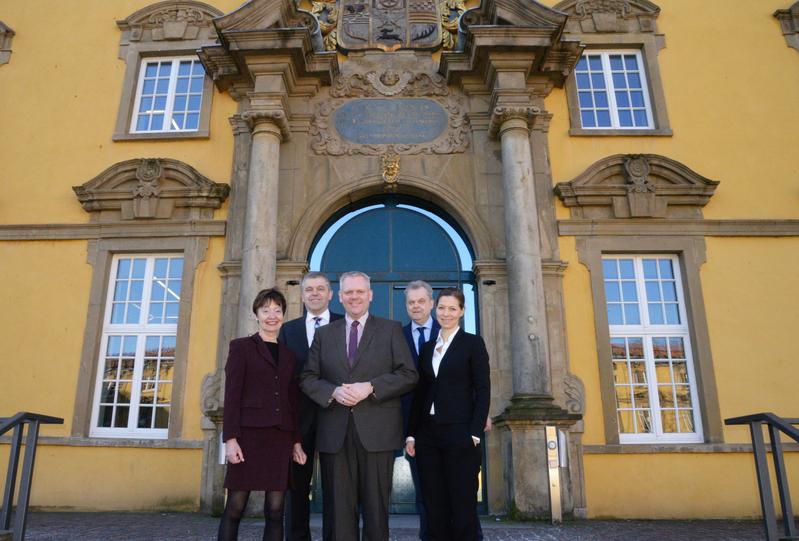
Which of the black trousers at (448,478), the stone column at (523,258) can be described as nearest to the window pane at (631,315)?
the stone column at (523,258)

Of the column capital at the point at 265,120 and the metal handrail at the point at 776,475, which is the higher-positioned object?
the column capital at the point at 265,120

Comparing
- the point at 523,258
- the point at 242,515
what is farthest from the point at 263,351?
the point at 523,258

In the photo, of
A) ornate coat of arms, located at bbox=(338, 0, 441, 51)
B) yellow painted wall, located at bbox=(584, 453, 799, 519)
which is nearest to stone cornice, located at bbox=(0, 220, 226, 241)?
ornate coat of arms, located at bbox=(338, 0, 441, 51)

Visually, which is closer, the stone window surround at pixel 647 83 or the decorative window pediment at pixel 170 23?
the stone window surround at pixel 647 83

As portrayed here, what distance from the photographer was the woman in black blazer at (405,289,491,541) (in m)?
3.70

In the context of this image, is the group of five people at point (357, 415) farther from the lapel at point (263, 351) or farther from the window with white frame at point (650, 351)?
A: the window with white frame at point (650, 351)

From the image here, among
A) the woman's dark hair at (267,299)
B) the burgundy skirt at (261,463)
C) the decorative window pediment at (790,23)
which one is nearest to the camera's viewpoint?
the burgundy skirt at (261,463)

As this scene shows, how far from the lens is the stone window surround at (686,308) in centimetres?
738

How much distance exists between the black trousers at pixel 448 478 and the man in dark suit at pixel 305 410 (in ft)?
2.44

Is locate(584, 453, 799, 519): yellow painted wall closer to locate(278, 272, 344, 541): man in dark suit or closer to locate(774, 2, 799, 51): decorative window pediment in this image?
locate(278, 272, 344, 541): man in dark suit

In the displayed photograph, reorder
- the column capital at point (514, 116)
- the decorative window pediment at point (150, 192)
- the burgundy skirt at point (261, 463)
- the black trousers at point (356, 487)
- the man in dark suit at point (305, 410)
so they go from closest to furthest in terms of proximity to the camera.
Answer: the black trousers at point (356, 487) → the burgundy skirt at point (261, 463) → the man in dark suit at point (305, 410) → the column capital at point (514, 116) → the decorative window pediment at point (150, 192)

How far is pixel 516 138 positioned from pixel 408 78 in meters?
1.87

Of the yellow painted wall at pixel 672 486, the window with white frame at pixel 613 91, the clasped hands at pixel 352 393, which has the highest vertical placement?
the window with white frame at pixel 613 91

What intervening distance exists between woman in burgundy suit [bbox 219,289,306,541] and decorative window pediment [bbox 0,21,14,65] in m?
8.11
